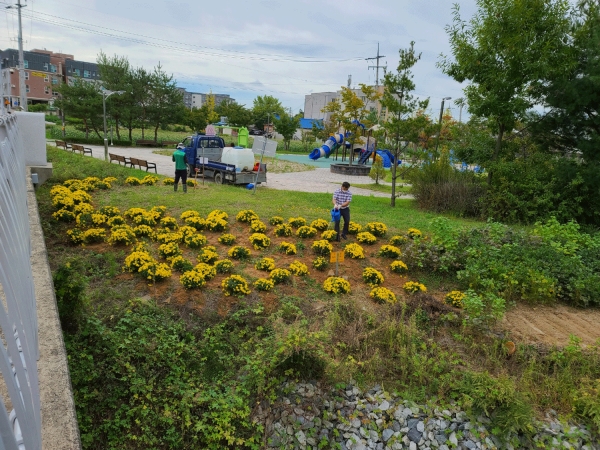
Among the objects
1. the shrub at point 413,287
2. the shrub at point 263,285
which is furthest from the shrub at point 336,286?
the shrub at point 413,287

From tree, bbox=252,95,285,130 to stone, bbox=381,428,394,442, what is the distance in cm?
5747

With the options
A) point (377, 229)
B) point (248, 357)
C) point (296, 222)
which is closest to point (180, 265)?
point (248, 357)

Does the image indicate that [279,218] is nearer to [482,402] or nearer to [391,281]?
[391,281]

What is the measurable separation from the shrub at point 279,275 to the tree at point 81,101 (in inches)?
1253

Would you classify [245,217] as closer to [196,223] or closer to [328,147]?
[196,223]

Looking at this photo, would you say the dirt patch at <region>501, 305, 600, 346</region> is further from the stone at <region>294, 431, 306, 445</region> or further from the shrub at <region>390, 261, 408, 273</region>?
the stone at <region>294, 431, 306, 445</region>

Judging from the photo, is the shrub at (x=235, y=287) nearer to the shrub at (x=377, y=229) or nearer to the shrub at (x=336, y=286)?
the shrub at (x=336, y=286)

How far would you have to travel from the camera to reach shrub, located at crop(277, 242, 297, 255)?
8.51m

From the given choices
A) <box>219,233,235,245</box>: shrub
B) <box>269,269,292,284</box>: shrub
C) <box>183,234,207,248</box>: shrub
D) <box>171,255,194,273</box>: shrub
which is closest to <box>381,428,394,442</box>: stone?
<box>269,269,292,284</box>: shrub

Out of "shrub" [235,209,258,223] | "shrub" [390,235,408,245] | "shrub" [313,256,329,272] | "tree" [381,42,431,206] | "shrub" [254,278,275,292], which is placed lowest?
"shrub" [254,278,275,292]

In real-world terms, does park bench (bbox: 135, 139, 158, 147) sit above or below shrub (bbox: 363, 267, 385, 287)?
above

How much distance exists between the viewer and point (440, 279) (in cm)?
819

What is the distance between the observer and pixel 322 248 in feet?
28.0

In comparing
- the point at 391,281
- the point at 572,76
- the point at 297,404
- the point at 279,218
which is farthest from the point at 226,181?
the point at 297,404
